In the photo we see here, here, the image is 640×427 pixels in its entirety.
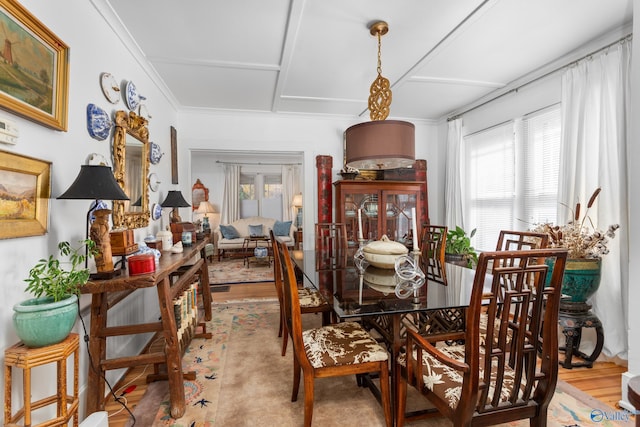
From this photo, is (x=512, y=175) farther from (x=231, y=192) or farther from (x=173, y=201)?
(x=231, y=192)

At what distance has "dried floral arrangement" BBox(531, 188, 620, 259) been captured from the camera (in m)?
2.17

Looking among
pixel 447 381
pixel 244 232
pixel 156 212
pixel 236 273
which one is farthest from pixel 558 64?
pixel 244 232

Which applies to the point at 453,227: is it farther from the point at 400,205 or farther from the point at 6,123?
the point at 6,123

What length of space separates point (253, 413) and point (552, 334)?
5.07 ft

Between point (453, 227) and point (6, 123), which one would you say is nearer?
point (6, 123)

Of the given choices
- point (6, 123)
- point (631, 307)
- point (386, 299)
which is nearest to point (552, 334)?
point (386, 299)

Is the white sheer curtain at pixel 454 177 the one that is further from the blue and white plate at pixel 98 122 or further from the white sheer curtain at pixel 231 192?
the white sheer curtain at pixel 231 192

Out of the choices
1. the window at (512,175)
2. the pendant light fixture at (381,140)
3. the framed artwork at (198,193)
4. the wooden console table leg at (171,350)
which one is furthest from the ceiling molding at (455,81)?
the framed artwork at (198,193)

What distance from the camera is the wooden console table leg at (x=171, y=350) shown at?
167 centimetres

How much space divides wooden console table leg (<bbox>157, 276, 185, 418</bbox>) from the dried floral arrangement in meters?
2.54

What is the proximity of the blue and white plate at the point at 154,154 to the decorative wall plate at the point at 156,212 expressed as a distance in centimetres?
41

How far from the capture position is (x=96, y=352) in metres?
1.63

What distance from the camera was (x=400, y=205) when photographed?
162 inches

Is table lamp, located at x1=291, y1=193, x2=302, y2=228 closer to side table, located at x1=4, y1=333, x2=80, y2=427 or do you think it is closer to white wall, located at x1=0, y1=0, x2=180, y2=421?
white wall, located at x1=0, y1=0, x2=180, y2=421
